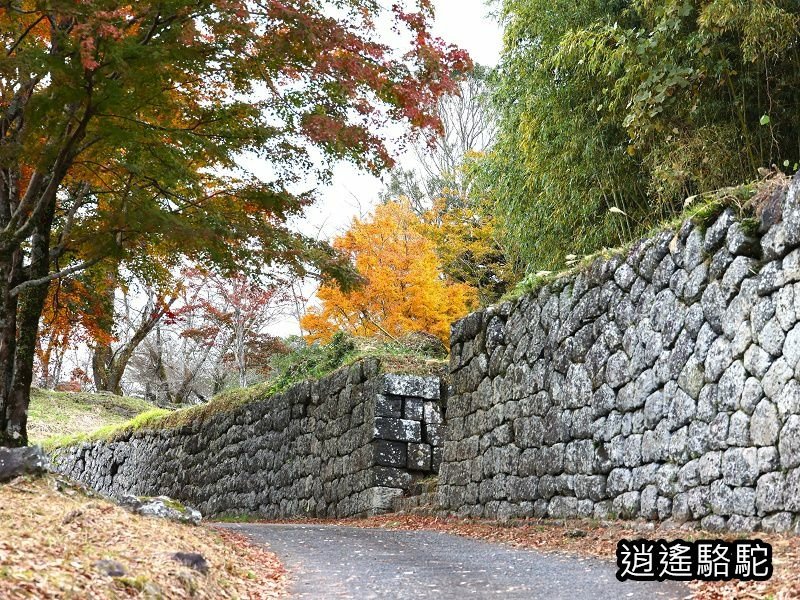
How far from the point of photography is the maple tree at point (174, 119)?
6.39m

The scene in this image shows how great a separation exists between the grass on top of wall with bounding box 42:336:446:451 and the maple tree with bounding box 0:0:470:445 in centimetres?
310

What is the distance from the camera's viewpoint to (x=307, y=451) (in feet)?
40.2

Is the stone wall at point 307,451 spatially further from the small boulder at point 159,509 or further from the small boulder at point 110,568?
the small boulder at point 110,568

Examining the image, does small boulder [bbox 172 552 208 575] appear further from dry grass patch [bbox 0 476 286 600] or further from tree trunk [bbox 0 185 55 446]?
tree trunk [bbox 0 185 55 446]

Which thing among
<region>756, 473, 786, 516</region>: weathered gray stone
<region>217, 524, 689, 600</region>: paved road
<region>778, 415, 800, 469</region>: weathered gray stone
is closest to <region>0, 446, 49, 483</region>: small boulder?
<region>217, 524, 689, 600</region>: paved road

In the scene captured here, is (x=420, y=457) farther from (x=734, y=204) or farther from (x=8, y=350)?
(x=734, y=204)

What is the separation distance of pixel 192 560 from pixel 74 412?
18.9 m

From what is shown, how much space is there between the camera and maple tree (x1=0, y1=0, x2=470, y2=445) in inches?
252

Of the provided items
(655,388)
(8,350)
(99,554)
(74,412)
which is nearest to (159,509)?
(8,350)

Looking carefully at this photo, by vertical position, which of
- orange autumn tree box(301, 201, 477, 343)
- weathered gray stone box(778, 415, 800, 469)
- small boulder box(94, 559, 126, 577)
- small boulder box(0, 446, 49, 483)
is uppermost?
orange autumn tree box(301, 201, 477, 343)

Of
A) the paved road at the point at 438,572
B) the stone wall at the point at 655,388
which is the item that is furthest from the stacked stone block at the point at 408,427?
the paved road at the point at 438,572

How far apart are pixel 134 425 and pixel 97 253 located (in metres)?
10.4

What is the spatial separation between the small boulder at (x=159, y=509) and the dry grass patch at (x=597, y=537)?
2524mm

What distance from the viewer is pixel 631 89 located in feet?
30.8
